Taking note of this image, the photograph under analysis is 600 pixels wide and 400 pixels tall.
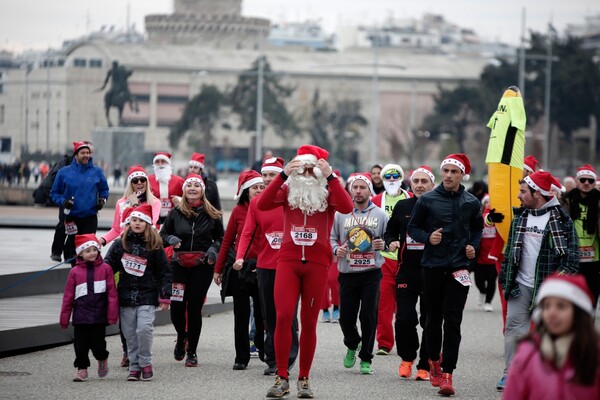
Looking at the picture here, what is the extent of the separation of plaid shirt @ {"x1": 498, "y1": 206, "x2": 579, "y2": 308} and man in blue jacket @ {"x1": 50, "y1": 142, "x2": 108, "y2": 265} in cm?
685

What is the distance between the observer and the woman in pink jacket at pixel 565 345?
18.1 feet

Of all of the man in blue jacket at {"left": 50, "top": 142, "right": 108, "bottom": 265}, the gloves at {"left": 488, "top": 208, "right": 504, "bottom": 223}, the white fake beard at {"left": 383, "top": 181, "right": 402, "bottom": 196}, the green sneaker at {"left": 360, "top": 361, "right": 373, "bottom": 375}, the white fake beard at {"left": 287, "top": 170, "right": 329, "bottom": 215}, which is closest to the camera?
the white fake beard at {"left": 287, "top": 170, "right": 329, "bottom": 215}

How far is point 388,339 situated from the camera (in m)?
13.4

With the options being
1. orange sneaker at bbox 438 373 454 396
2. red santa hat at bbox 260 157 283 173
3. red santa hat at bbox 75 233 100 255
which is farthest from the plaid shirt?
red santa hat at bbox 75 233 100 255

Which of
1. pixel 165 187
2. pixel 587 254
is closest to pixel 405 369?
pixel 587 254

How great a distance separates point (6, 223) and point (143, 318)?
1797 cm

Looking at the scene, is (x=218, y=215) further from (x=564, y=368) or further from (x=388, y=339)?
(x=564, y=368)

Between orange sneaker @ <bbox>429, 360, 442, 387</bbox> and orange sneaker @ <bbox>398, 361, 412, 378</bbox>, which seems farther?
orange sneaker @ <bbox>398, 361, 412, 378</bbox>

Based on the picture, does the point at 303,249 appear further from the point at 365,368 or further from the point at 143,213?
the point at 365,368

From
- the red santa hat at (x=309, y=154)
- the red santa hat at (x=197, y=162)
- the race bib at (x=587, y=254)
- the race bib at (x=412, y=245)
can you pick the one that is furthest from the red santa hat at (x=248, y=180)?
the race bib at (x=587, y=254)

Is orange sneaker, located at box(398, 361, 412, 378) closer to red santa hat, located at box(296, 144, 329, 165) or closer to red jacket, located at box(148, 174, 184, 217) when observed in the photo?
red santa hat, located at box(296, 144, 329, 165)

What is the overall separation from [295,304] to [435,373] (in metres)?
1.43

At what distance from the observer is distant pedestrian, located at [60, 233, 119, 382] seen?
35.4 feet

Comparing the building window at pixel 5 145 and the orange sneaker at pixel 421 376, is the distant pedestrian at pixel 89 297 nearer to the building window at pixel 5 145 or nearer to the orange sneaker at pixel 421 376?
the orange sneaker at pixel 421 376
